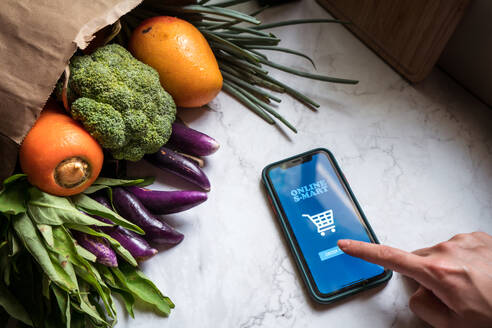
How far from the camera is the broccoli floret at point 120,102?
56 centimetres

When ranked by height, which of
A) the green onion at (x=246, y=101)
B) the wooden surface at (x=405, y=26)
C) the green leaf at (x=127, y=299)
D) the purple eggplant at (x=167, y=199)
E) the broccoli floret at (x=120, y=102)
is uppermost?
the wooden surface at (x=405, y=26)

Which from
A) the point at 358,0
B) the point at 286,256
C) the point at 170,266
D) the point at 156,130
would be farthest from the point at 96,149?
the point at 358,0

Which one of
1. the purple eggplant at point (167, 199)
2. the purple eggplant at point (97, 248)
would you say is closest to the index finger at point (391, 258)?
the purple eggplant at point (167, 199)

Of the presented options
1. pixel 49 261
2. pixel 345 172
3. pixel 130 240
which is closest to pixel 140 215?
pixel 130 240

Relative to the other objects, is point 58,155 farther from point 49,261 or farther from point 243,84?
point 243,84

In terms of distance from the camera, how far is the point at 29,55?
1.65ft

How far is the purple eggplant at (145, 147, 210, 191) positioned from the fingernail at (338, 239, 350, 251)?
0.24m

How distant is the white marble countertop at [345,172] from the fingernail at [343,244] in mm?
91

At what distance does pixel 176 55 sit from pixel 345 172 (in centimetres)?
36

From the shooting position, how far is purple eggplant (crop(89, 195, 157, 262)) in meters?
0.61

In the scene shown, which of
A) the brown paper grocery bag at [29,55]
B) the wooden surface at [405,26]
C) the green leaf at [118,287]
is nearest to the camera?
the brown paper grocery bag at [29,55]

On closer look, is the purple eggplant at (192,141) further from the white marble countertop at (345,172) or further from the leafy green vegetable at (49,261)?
the leafy green vegetable at (49,261)

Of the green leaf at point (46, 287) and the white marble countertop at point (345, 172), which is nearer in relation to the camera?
the green leaf at point (46, 287)

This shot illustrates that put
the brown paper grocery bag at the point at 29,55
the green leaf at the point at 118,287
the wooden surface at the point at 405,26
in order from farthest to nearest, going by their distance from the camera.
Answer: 1. the wooden surface at the point at 405,26
2. the green leaf at the point at 118,287
3. the brown paper grocery bag at the point at 29,55
